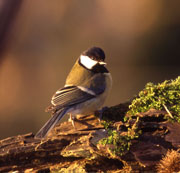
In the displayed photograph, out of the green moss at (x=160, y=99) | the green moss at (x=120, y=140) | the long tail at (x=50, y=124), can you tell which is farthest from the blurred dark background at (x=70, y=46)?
the green moss at (x=120, y=140)

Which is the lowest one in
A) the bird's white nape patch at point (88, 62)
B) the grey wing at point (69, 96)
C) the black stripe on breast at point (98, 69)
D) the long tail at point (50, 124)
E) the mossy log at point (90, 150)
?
the mossy log at point (90, 150)

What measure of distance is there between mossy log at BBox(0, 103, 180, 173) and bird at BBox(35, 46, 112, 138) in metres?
0.33

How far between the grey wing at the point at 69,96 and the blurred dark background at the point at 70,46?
2.37m

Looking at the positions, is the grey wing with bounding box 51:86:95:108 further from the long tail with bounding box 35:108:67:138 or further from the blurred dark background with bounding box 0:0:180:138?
the blurred dark background with bounding box 0:0:180:138

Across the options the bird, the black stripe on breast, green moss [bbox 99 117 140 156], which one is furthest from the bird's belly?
green moss [bbox 99 117 140 156]

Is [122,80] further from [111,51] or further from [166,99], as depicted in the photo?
[166,99]

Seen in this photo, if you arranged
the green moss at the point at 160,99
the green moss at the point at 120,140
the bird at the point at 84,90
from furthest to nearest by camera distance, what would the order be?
the bird at the point at 84,90 < the green moss at the point at 160,99 < the green moss at the point at 120,140

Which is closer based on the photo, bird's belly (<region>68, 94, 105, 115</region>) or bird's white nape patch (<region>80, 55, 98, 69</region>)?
bird's belly (<region>68, 94, 105, 115</region>)

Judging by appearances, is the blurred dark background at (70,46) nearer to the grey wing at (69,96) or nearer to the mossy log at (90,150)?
the grey wing at (69,96)

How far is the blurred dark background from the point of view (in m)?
5.54

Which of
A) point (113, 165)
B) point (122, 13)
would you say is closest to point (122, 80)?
point (122, 13)

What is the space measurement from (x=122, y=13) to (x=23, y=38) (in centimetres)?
186

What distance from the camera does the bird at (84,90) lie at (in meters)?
3.06

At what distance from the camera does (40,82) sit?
233 inches
